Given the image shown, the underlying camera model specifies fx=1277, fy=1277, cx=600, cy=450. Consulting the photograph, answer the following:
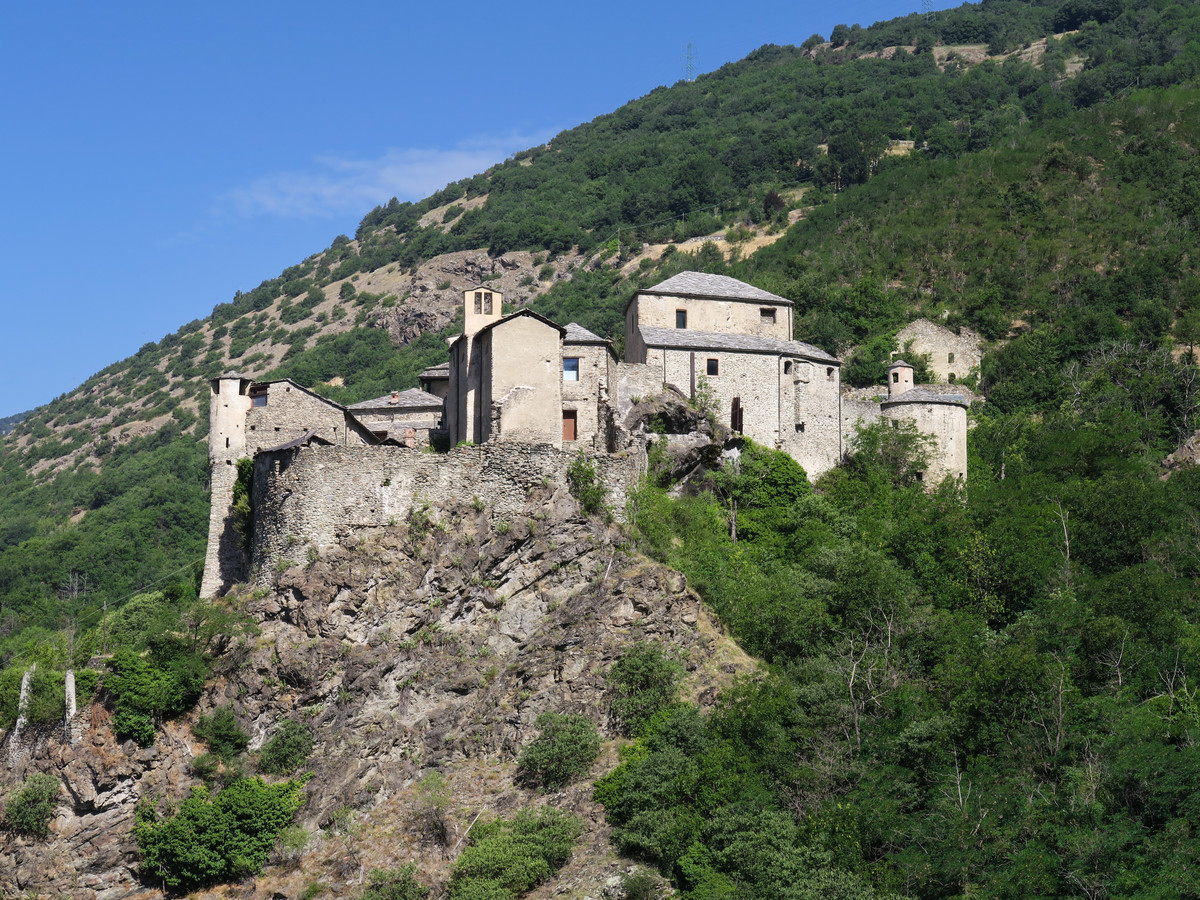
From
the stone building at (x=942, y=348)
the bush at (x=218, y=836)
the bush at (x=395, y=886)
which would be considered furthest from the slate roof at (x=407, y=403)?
the stone building at (x=942, y=348)

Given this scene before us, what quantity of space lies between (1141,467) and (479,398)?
3303 cm

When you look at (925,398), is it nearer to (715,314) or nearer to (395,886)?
(715,314)

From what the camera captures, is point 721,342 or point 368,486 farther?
point 721,342

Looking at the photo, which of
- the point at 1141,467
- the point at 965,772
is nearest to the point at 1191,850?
the point at 965,772

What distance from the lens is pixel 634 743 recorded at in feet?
142

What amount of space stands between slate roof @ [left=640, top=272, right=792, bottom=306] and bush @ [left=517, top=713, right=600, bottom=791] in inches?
1030

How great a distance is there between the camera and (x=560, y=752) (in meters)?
42.5

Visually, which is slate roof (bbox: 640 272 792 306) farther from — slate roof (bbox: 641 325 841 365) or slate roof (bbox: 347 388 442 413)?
slate roof (bbox: 347 388 442 413)

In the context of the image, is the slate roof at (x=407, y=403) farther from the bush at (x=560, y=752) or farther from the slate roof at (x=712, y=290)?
the bush at (x=560, y=752)

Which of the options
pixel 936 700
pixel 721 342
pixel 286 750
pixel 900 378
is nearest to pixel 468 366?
pixel 721 342

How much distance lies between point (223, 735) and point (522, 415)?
16.4 meters

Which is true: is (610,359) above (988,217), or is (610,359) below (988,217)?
below

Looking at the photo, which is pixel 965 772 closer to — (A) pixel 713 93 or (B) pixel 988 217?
(B) pixel 988 217

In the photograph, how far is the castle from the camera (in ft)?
156
